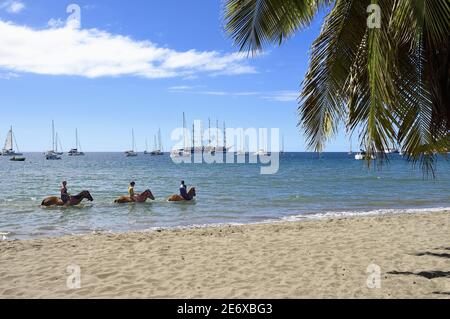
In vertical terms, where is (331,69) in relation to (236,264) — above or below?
above

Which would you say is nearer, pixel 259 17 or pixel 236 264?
pixel 259 17

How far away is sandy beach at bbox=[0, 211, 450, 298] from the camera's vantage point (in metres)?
6.79

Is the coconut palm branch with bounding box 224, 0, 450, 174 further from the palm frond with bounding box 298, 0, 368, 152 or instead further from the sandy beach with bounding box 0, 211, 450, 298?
the sandy beach with bounding box 0, 211, 450, 298

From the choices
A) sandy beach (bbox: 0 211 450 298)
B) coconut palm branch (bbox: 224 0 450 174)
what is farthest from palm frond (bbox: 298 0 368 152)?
sandy beach (bbox: 0 211 450 298)

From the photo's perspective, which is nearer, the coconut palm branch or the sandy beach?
the coconut palm branch

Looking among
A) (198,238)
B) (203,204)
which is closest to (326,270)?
(198,238)

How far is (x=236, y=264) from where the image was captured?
340 inches

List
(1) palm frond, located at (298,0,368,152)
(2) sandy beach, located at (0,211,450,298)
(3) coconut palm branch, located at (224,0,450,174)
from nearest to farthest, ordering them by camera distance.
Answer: (3) coconut palm branch, located at (224,0,450,174)
(1) palm frond, located at (298,0,368,152)
(2) sandy beach, located at (0,211,450,298)

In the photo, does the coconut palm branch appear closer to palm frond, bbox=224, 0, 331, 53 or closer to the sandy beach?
palm frond, bbox=224, 0, 331, 53

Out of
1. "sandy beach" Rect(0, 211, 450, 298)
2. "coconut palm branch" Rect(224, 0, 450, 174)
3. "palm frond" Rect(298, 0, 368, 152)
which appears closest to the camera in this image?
"coconut palm branch" Rect(224, 0, 450, 174)

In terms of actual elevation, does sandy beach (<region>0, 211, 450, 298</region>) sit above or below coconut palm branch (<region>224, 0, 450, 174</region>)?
below

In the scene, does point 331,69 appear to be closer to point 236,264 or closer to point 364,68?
point 364,68

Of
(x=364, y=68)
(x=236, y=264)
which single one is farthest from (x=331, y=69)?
(x=236, y=264)

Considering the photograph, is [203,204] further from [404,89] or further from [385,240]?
[404,89]
